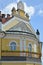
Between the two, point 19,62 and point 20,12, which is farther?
point 20,12

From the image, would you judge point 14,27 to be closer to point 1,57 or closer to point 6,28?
point 6,28

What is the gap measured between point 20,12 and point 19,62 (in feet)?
25.0

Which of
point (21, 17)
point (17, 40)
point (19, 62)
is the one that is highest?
point (21, 17)

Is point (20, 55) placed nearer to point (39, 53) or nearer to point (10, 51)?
point (10, 51)

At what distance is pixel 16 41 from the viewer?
121 feet

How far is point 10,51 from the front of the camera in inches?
1444

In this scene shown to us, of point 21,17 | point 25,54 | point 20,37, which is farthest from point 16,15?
point 25,54

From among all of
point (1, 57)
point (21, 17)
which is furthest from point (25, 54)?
point (21, 17)

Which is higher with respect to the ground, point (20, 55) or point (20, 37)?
point (20, 37)

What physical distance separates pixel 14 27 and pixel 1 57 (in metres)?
4.65

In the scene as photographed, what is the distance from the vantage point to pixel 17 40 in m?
37.0

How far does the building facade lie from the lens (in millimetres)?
36250

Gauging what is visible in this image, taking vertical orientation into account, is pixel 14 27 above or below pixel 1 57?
above

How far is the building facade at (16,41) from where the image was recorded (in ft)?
119
